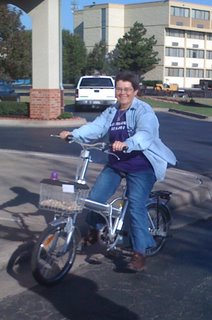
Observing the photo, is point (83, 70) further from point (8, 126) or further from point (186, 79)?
point (8, 126)

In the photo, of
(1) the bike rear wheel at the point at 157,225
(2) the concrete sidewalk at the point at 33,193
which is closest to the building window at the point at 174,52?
(2) the concrete sidewalk at the point at 33,193

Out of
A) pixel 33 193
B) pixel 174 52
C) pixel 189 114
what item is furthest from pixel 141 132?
pixel 174 52

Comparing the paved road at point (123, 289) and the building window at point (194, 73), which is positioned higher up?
the building window at point (194, 73)

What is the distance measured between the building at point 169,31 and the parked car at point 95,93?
2943 inches

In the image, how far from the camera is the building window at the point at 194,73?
110800 mm

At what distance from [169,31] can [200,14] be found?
27.8ft

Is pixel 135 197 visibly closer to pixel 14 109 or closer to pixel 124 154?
pixel 124 154

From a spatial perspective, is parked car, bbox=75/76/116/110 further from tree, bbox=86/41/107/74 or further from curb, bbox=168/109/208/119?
tree, bbox=86/41/107/74

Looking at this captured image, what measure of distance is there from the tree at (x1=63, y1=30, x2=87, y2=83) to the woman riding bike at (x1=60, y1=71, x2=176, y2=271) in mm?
81393

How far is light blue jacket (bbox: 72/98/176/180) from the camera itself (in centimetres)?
588

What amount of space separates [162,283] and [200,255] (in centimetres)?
113

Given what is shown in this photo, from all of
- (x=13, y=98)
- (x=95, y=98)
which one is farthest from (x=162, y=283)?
(x=13, y=98)

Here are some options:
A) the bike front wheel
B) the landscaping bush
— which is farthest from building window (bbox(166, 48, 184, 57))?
the bike front wheel

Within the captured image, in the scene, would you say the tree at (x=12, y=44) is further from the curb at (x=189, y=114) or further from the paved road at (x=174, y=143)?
the paved road at (x=174, y=143)
